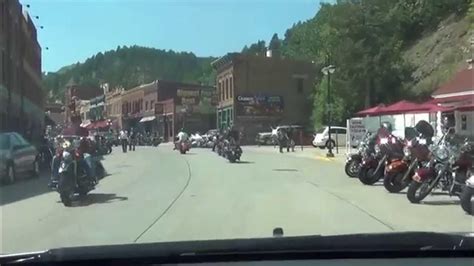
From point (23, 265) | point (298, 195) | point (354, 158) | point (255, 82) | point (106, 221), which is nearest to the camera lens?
point (23, 265)

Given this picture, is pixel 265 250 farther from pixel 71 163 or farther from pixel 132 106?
pixel 132 106

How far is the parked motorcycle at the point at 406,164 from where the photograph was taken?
1648cm

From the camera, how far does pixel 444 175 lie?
49.8 feet

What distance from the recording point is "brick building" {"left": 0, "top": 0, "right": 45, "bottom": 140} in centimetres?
750

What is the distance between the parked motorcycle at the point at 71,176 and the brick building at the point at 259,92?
1.99 meters

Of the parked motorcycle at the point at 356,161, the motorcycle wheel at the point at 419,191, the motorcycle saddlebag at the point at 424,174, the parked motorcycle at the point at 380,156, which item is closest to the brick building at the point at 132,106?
the motorcycle wheel at the point at 419,191

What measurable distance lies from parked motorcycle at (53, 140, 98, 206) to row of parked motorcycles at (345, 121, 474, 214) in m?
5.91

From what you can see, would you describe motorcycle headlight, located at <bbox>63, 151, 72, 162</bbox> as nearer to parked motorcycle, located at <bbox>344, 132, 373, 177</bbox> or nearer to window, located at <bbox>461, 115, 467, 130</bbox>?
parked motorcycle, located at <bbox>344, 132, 373, 177</bbox>

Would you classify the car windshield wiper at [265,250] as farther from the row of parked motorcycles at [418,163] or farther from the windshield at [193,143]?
the row of parked motorcycles at [418,163]

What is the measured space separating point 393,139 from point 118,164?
870 centimetres

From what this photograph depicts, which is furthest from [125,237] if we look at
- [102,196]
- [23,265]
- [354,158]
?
[354,158]

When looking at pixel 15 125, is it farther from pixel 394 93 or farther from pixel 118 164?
pixel 394 93

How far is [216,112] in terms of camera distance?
37.2 ft

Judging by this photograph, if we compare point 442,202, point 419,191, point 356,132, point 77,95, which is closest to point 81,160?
point 77,95
